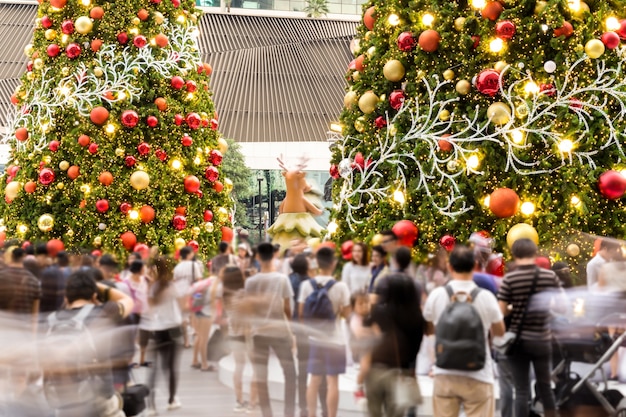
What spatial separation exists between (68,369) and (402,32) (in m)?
4.68

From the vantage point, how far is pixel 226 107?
25484 millimetres

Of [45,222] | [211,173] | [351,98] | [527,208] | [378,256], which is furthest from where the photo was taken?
[211,173]

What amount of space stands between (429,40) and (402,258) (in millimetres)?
2821

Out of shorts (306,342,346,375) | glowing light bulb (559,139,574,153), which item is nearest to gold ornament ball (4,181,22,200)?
shorts (306,342,346,375)

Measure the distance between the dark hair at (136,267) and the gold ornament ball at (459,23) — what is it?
3421 mm

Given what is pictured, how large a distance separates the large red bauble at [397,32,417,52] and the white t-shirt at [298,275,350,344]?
9.02ft

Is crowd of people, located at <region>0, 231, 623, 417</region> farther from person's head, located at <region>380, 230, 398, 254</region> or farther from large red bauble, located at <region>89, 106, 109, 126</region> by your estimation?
large red bauble, located at <region>89, 106, 109, 126</region>

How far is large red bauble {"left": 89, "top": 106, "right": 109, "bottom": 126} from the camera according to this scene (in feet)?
33.5

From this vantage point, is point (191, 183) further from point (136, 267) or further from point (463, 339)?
point (463, 339)

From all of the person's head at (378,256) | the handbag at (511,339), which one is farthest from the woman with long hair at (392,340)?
the person's head at (378,256)

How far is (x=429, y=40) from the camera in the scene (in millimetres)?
7344

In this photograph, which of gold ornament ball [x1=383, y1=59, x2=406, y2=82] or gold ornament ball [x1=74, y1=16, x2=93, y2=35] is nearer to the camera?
gold ornament ball [x1=383, y1=59, x2=406, y2=82]

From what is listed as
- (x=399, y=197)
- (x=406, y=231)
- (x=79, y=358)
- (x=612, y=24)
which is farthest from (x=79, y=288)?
(x=612, y=24)

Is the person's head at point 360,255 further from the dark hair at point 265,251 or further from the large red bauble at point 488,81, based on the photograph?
the large red bauble at point 488,81
